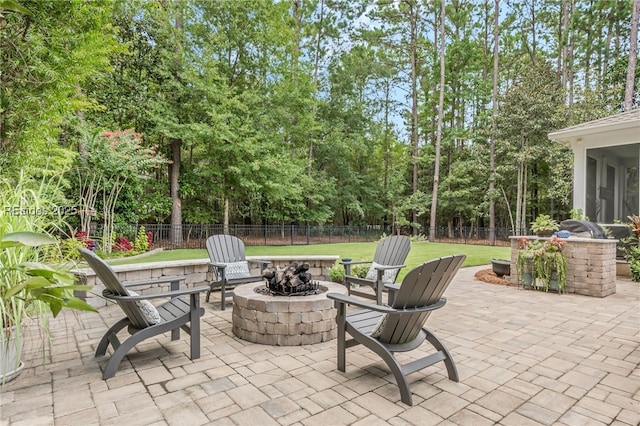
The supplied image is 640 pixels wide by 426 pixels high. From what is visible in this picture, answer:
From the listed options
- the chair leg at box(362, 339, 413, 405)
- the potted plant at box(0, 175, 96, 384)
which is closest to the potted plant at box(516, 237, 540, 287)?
the chair leg at box(362, 339, 413, 405)

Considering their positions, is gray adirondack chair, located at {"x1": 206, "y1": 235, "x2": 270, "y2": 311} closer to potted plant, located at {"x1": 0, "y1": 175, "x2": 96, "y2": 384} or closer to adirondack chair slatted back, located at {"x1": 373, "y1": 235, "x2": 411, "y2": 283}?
adirondack chair slatted back, located at {"x1": 373, "y1": 235, "x2": 411, "y2": 283}

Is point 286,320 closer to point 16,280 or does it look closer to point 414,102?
point 16,280

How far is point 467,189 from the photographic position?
54.3 feet

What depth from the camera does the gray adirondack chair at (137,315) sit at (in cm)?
253

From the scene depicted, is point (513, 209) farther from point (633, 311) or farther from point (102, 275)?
point (102, 275)

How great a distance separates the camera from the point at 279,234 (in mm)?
13406

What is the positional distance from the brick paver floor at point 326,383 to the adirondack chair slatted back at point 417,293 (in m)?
0.39

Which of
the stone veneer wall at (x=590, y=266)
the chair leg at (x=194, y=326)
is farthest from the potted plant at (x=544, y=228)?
the chair leg at (x=194, y=326)

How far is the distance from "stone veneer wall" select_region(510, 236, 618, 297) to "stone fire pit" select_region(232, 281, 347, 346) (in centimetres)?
445

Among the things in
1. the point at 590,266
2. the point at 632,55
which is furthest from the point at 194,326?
the point at 632,55

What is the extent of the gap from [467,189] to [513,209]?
10.4ft

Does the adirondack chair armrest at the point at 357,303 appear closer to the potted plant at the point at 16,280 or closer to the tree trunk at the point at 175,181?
the potted plant at the point at 16,280

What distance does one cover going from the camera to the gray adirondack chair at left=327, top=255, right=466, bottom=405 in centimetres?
220

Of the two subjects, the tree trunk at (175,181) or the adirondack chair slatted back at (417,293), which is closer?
the adirondack chair slatted back at (417,293)
